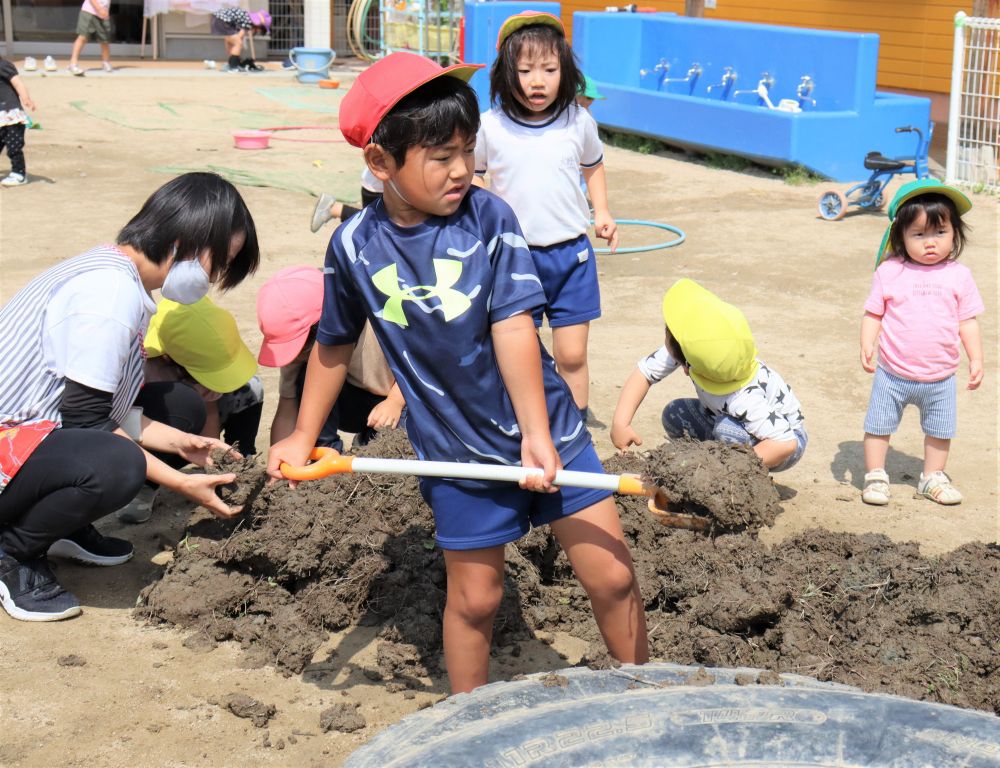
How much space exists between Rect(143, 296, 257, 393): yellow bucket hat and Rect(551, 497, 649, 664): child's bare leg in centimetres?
179

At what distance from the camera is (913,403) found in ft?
14.8

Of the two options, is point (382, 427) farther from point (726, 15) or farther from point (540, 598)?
point (726, 15)

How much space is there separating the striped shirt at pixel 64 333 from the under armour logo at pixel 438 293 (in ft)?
3.47

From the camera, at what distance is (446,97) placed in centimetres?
248

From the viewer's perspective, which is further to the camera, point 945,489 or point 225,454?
point 945,489

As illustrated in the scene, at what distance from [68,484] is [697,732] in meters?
2.04

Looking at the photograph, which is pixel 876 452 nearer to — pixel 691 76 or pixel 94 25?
pixel 691 76

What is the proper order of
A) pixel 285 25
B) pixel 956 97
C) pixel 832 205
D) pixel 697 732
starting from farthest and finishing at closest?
pixel 285 25, pixel 956 97, pixel 832 205, pixel 697 732

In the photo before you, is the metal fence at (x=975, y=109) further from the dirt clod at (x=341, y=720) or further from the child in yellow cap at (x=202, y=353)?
the dirt clod at (x=341, y=720)

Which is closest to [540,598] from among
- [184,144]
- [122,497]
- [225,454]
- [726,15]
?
[225,454]

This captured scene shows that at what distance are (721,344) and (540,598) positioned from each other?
1124 mm

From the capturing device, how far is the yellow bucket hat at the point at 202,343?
409 cm

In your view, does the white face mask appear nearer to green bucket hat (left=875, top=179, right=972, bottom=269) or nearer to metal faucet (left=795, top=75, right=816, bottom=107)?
green bucket hat (left=875, top=179, right=972, bottom=269)

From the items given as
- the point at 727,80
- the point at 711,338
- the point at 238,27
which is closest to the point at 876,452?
the point at 711,338
